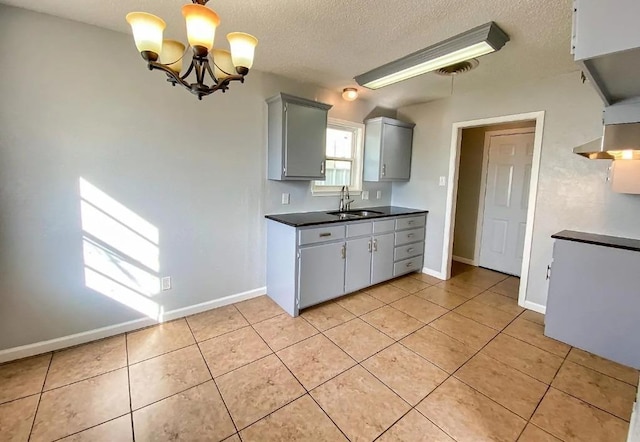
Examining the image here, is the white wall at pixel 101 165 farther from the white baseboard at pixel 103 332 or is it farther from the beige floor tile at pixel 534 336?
the beige floor tile at pixel 534 336

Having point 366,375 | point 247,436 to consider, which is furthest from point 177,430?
point 366,375

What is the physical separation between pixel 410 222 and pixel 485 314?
4.51 ft

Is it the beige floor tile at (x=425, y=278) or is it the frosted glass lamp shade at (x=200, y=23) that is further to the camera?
the beige floor tile at (x=425, y=278)

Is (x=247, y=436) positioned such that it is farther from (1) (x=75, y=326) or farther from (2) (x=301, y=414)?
(1) (x=75, y=326)

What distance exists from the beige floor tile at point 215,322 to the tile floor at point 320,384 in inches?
0.6

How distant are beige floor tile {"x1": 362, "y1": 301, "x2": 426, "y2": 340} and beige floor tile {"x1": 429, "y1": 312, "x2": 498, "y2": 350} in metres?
0.21

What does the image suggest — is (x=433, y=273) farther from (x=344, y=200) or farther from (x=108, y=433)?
(x=108, y=433)

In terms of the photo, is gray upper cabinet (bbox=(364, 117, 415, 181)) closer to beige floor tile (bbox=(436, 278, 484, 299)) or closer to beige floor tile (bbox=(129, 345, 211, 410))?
beige floor tile (bbox=(436, 278, 484, 299))

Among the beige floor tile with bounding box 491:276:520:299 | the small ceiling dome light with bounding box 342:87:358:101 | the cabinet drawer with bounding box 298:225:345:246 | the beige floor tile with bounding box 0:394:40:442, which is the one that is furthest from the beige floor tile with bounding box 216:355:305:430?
the small ceiling dome light with bounding box 342:87:358:101

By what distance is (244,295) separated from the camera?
306cm

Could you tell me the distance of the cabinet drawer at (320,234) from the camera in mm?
2688

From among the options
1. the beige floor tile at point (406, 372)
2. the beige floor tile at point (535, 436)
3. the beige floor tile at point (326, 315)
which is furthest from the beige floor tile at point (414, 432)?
the beige floor tile at point (326, 315)

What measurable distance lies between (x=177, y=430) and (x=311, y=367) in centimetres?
87

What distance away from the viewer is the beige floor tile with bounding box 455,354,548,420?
1729mm
